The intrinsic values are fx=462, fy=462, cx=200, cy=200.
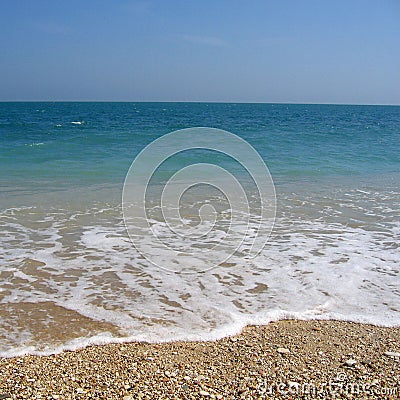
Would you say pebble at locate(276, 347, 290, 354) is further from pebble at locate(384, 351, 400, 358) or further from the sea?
pebble at locate(384, 351, 400, 358)

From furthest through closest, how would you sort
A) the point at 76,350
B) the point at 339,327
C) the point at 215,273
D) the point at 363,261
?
the point at 363,261, the point at 215,273, the point at 339,327, the point at 76,350

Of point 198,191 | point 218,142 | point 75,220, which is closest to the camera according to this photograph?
point 75,220

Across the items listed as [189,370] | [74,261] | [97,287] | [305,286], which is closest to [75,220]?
[74,261]

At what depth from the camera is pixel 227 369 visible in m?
3.47

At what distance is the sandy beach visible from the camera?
3150 millimetres

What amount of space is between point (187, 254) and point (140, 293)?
154cm

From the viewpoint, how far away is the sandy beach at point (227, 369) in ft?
10.3

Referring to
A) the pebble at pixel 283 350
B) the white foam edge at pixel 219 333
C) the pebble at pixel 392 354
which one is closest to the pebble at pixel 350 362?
the pebble at pixel 392 354

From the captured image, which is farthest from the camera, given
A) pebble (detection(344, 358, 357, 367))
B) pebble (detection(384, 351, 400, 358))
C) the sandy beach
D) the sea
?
the sea

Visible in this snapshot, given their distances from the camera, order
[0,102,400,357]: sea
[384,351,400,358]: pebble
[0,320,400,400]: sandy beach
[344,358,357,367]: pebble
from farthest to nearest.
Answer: [0,102,400,357]: sea → [384,351,400,358]: pebble → [344,358,357,367]: pebble → [0,320,400,400]: sandy beach

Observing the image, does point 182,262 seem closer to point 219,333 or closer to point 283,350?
point 219,333

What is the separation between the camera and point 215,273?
225 inches

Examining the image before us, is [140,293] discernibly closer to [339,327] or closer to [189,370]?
[189,370]

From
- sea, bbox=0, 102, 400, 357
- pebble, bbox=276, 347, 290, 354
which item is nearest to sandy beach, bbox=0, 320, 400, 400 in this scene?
pebble, bbox=276, 347, 290, 354
